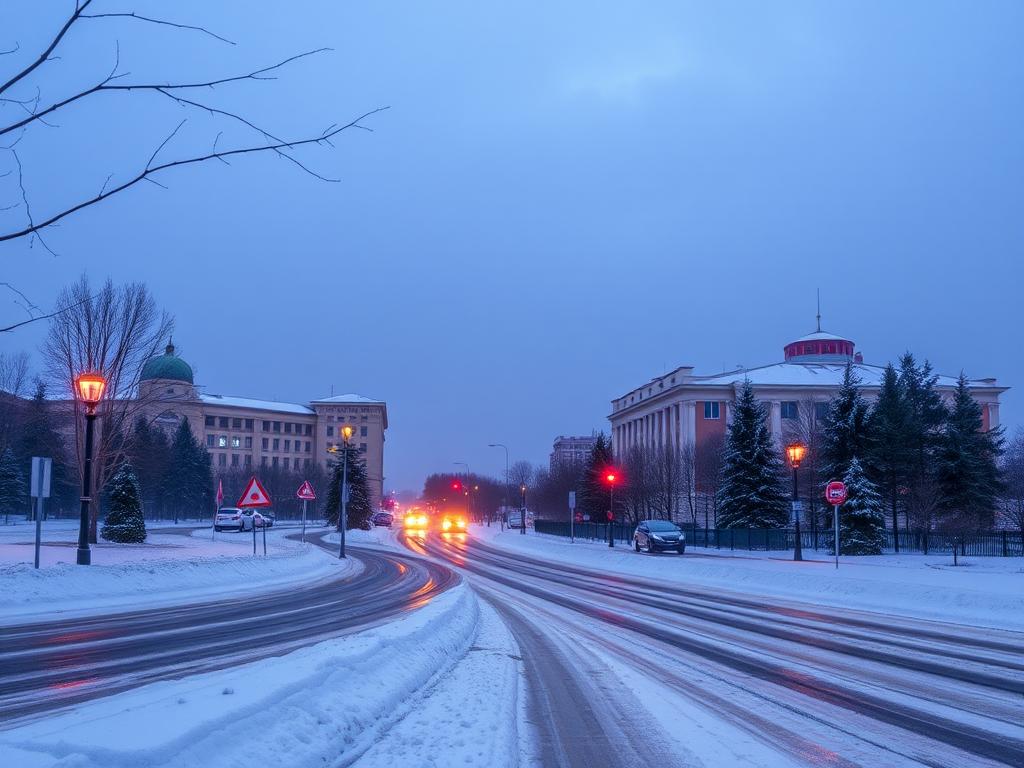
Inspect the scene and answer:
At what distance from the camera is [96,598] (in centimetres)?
1945

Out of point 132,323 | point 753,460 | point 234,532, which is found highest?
point 132,323

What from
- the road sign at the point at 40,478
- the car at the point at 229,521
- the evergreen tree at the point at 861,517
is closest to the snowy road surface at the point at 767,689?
the road sign at the point at 40,478

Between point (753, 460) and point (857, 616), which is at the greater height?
point (753, 460)

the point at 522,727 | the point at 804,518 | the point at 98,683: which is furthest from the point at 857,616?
the point at 804,518

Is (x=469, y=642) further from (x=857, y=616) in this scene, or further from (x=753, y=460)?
(x=753, y=460)

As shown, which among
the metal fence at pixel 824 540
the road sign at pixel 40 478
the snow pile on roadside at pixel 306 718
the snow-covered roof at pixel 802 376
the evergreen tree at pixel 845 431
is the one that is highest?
the snow-covered roof at pixel 802 376

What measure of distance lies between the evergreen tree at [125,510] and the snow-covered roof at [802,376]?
60470mm

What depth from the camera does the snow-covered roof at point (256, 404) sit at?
131150 millimetres

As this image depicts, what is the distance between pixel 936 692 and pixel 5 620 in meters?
15.5

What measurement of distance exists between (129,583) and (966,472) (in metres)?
45.4

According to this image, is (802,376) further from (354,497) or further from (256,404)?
(256,404)

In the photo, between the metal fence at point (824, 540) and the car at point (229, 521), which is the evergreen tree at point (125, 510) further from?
the metal fence at point (824, 540)

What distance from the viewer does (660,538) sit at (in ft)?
147

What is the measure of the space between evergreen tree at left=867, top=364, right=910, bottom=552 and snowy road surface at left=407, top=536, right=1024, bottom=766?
3113 cm
